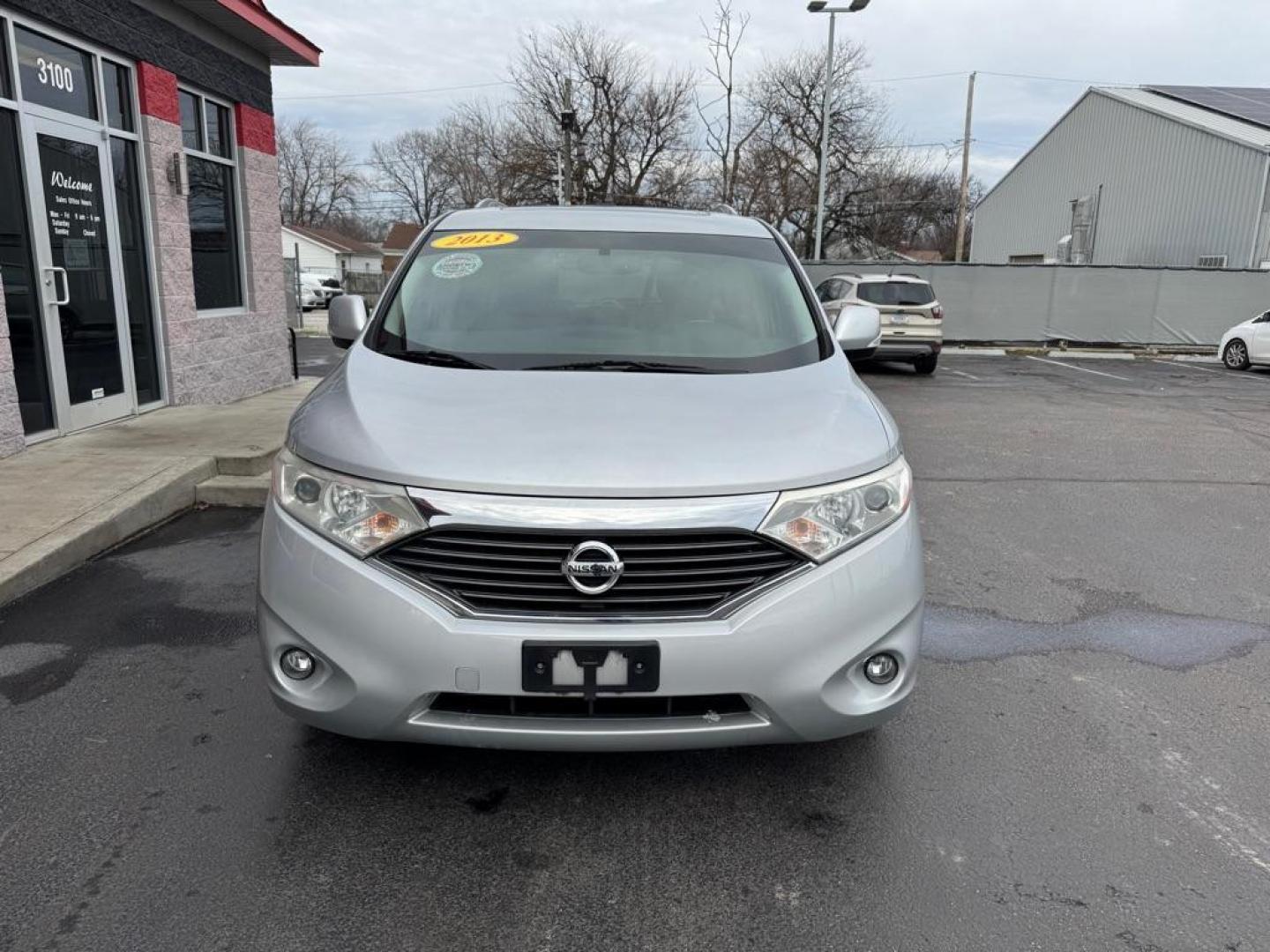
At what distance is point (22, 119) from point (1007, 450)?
880 centimetres

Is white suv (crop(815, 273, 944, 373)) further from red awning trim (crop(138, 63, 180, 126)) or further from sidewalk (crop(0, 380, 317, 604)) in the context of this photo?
sidewalk (crop(0, 380, 317, 604))

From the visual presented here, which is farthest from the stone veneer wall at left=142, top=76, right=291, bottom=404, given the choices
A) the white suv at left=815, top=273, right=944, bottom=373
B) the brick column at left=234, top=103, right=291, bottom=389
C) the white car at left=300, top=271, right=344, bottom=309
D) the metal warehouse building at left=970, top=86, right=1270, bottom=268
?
the white car at left=300, top=271, right=344, bottom=309

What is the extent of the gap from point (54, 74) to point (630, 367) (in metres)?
6.63

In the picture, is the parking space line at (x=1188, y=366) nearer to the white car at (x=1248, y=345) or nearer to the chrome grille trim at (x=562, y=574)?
the white car at (x=1248, y=345)

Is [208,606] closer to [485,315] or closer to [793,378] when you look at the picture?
[485,315]

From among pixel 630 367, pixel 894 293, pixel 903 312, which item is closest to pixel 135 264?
pixel 630 367

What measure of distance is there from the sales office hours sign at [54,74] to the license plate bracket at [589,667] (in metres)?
6.96

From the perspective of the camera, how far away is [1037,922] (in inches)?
91.0

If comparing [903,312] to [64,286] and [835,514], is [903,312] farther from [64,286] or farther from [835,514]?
[835,514]

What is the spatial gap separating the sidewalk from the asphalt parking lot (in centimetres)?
34


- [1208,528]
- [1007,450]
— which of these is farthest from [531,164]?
[1208,528]

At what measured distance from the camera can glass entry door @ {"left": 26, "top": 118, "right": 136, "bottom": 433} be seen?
697 cm

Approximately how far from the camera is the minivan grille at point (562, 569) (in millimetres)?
2350

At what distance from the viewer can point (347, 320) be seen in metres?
3.84
